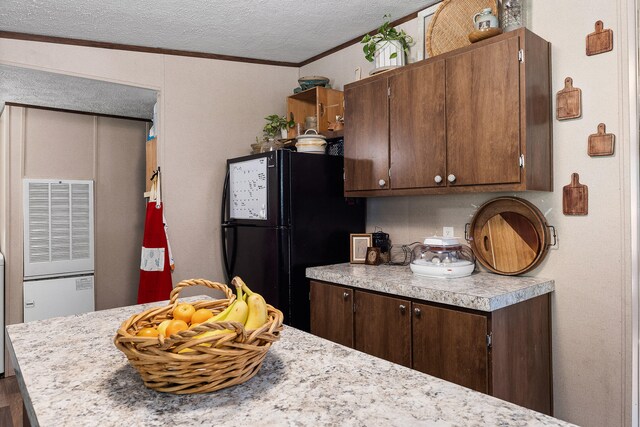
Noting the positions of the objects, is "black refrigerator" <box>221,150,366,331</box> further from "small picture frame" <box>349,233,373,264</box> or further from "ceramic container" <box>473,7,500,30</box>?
"ceramic container" <box>473,7,500,30</box>

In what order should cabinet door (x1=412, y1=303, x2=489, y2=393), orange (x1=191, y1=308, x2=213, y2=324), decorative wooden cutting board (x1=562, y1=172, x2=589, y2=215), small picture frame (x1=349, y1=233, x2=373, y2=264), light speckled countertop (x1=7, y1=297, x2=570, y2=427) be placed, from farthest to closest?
small picture frame (x1=349, y1=233, x2=373, y2=264) < decorative wooden cutting board (x1=562, y1=172, x2=589, y2=215) < cabinet door (x1=412, y1=303, x2=489, y2=393) < orange (x1=191, y1=308, x2=213, y2=324) < light speckled countertop (x1=7, y1=297, x2=570, y2=427)

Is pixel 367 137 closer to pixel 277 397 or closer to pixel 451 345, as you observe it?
pixel 451 345

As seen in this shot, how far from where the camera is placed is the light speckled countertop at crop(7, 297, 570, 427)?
81 cm

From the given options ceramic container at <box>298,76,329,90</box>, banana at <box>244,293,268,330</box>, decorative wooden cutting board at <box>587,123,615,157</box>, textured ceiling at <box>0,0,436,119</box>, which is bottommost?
banana at <box>244,293,268,330</box>

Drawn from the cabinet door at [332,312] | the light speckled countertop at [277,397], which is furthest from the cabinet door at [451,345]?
the light speckled countertop at [277,397]

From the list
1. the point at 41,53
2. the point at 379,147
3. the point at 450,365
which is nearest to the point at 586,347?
the point at 450,365

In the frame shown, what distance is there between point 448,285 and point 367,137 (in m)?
1.11

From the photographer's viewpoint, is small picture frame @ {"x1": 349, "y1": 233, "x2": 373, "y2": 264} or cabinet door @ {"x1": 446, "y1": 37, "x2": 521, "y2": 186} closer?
cabinet door @ {"x1": 446, "y1": 37, "x2": 521, "y2": 186}

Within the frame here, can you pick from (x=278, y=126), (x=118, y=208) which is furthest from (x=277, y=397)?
(x=118, y=208)

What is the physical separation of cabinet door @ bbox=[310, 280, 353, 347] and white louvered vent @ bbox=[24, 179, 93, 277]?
2.54 meters

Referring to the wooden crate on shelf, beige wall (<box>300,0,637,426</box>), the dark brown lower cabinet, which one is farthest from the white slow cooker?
the wooden crate on shelf

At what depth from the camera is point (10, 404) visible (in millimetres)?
3285

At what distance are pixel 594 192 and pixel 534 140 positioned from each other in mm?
383

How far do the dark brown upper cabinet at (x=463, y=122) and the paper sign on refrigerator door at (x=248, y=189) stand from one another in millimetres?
679
